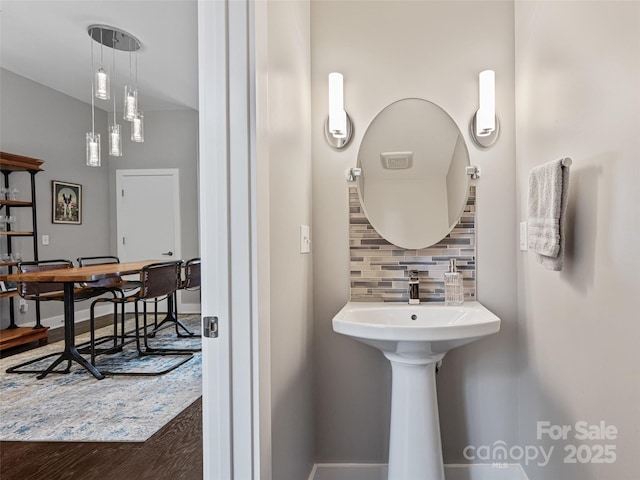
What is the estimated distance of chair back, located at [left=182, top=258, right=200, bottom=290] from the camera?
12.5ft

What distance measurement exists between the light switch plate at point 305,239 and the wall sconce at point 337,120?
1.39ft

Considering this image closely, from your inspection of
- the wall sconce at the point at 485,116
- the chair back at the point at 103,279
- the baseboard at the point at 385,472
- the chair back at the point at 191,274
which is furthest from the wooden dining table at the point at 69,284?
the wall sconce at the point at 485,116

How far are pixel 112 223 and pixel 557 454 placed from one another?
5475 millimetres

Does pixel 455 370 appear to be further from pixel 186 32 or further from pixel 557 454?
pixel 186 32

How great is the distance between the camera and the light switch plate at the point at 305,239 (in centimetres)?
154

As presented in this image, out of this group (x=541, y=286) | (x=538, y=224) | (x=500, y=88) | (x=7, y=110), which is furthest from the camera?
(x=7, y=110)

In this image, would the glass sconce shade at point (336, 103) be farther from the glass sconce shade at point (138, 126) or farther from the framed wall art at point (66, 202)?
the framed wall art at point (66, 202)

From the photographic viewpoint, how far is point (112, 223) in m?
5.36

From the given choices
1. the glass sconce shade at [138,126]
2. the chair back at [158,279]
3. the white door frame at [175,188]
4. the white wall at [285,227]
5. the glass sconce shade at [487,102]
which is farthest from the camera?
the white door frame at [175,188]

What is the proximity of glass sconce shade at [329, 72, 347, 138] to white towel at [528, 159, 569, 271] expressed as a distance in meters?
0.79

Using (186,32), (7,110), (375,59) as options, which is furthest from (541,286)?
(7,110)

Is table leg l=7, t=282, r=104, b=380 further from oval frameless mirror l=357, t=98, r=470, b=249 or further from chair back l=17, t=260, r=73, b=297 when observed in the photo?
oval frameless mirror l=357, t=98, r=470, b=249

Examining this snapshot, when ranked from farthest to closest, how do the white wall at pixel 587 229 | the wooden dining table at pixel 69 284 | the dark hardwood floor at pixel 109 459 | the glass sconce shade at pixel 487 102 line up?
the wooden dining table at pixel 69 284 < the dark hardwood floor at pixel 109 459 < the glass sconce shade at pixel 487 102 < the white wall at pixel 587 229

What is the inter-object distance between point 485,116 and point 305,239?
92cm
